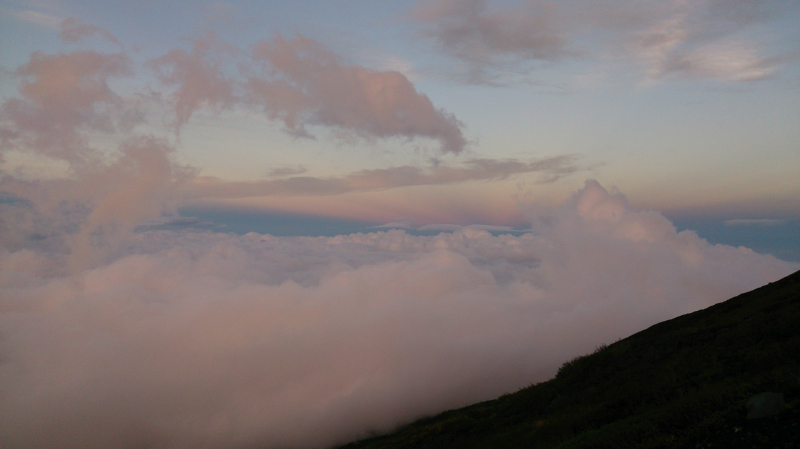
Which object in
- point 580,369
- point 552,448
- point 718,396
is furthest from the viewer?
point 580,369

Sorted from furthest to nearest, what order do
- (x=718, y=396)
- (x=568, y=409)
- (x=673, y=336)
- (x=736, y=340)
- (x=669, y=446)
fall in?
(x=673, y=336)
(x=568, y=409)
(x=736, y=340)
(x=718, y=396)
(x=669, y=446)

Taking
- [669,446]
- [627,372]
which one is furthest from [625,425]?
[627,372]

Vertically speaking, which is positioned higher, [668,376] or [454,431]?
[668,376]

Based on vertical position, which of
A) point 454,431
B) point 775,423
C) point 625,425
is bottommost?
point 454,431

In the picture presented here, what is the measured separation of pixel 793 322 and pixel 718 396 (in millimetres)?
7956

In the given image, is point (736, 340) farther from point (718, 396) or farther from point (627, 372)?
point (718, 396)

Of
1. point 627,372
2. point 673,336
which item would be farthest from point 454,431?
point 673,336

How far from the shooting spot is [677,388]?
1477 cm

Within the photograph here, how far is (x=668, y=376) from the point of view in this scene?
53.1ft

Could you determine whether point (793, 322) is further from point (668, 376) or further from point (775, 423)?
point (775, 423)

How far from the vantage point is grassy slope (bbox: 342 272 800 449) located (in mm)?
11016

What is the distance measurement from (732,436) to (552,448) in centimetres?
692

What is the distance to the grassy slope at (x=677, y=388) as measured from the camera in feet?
36.1

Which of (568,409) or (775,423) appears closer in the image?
(775,423)
